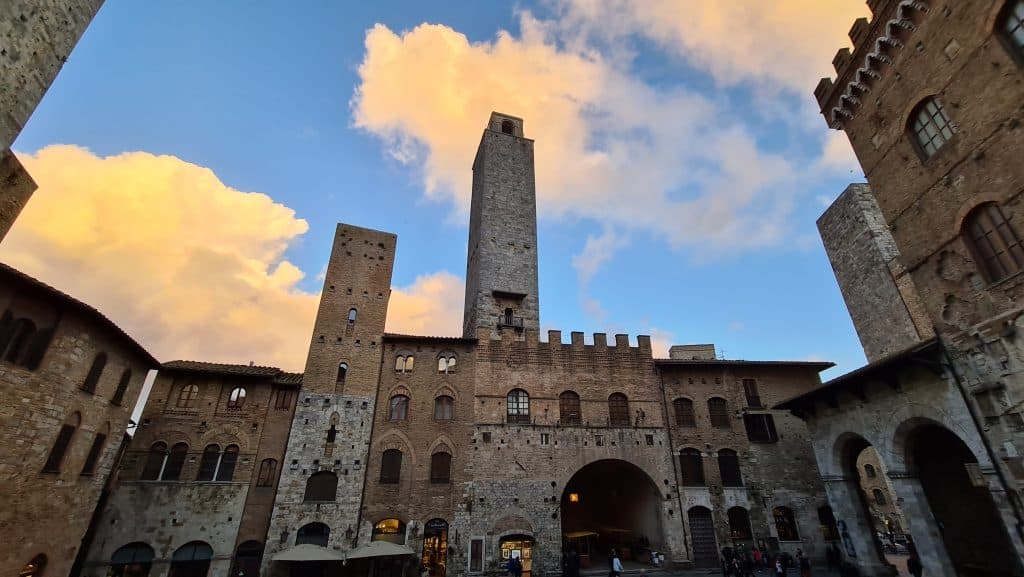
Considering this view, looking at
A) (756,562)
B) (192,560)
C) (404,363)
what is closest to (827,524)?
(756,562)

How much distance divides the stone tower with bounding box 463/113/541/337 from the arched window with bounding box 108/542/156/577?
658 inches

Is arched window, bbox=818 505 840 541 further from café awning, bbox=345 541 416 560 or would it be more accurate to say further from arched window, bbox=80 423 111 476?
arched window, bbox=80 423 111 476

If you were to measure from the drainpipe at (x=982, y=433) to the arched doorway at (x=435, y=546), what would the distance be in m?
18.5

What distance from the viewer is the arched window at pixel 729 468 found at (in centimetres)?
2203

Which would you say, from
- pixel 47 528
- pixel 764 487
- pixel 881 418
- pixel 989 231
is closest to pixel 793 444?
pixel 764 487

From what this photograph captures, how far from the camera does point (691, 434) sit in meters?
22.9

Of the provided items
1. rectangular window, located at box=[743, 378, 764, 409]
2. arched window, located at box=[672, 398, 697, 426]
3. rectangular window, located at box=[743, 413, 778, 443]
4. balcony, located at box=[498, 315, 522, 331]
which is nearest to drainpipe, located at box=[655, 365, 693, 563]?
arched window, located at box=[672, 398, 697, 426]

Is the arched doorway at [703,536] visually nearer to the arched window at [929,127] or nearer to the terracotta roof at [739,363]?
the terracotta roof at [739,363]

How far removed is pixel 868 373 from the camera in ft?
45.4

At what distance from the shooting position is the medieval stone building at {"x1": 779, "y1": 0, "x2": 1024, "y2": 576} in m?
10.1

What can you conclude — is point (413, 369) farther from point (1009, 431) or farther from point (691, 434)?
point (1009, 431)

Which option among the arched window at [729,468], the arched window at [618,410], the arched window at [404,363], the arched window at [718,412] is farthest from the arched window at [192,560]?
the arched window at [718,412]

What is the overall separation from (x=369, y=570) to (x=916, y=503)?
64.9 feet

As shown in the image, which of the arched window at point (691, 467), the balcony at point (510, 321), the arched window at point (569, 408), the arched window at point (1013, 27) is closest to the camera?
the arched window at point (1013, 27)
